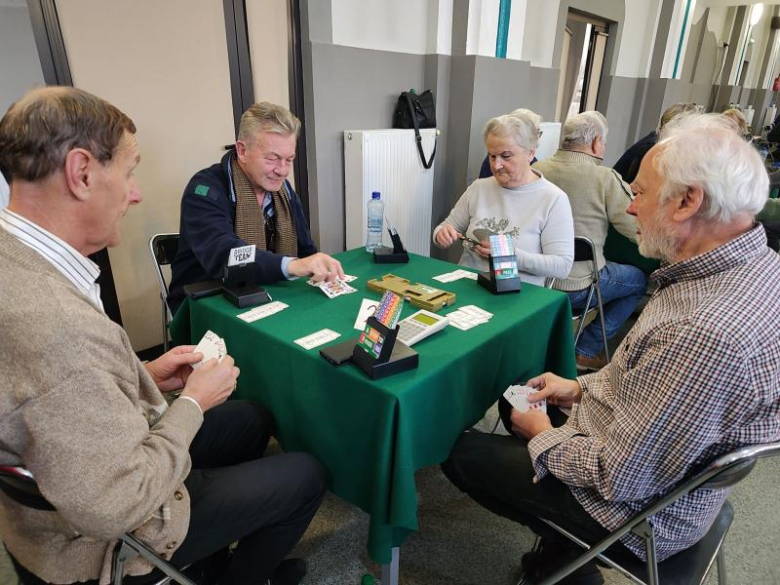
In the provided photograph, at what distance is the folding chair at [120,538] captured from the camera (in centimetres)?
72

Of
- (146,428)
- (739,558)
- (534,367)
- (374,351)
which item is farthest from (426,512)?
(146,428)

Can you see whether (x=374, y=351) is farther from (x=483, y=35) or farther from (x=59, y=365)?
(x=483, y=35)

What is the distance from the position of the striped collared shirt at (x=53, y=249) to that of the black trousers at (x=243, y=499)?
1.56ft

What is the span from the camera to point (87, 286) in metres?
0.89

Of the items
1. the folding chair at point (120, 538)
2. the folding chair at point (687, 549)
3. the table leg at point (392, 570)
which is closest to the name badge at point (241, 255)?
the folding chair at point (120, 538)

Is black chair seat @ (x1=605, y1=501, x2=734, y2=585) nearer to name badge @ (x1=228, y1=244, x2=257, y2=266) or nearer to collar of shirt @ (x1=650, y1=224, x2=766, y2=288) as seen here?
collar of shirt @ (x1=650, y1=224, x2=766, y2=288)

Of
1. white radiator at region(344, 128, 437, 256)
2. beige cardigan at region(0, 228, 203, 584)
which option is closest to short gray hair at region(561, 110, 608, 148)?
white radiator at region(344, 128, 437, 256)

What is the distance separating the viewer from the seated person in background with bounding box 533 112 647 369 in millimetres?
2369

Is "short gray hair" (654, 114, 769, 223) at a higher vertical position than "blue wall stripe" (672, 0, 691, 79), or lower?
lower

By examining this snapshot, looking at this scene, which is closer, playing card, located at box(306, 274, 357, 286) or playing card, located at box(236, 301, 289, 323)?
playing card, located at box(236, 301, 289, 323)

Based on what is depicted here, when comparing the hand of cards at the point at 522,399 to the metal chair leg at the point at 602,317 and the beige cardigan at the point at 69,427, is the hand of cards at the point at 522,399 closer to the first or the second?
the beige cardigan at the point at 69,427

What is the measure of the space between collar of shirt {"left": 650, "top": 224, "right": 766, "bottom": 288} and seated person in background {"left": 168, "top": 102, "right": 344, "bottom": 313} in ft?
3.32

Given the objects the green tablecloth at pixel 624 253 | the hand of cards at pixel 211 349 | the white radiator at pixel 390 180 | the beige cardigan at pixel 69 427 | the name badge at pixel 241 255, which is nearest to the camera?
the beige cardigan at pixel 69 427

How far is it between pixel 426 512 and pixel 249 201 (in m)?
1.33
